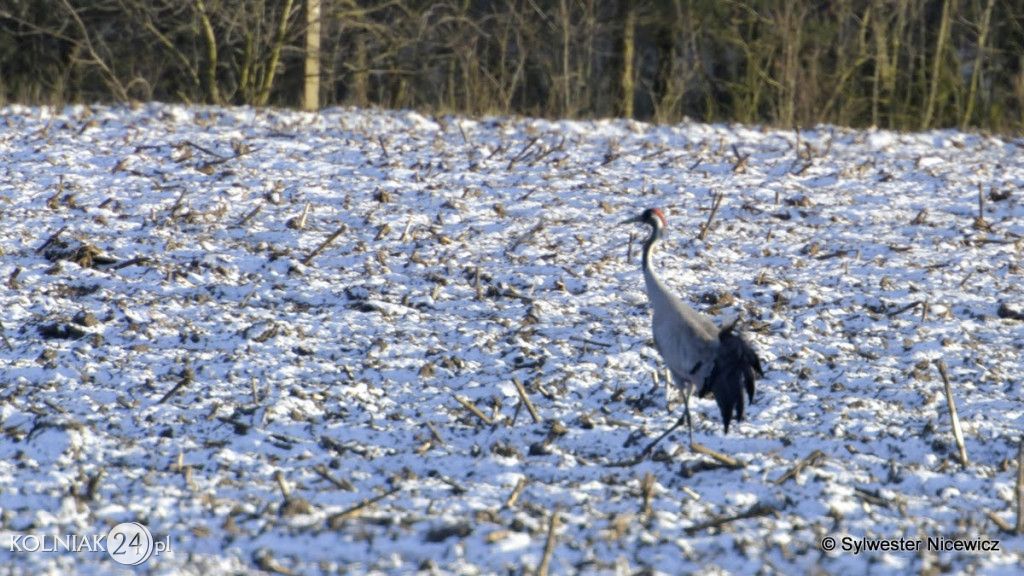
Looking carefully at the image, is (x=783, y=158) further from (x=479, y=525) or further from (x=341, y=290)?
(x=479, y=525)

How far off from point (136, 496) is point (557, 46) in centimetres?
1374

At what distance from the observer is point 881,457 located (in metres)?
5.10

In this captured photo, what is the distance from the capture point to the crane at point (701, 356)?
16.5 ft

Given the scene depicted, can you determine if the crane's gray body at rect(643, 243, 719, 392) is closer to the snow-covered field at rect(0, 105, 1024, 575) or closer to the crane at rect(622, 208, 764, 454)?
the crane at rect(622, 208, 764, 454)

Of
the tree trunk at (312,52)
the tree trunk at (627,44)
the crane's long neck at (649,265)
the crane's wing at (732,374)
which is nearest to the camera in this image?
the crane's wing at (732,374)

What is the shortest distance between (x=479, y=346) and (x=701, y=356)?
55.7 inches

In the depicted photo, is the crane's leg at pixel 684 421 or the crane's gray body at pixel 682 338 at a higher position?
the crane's gray body at pixel 682 338

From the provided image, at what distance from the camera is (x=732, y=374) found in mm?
5023

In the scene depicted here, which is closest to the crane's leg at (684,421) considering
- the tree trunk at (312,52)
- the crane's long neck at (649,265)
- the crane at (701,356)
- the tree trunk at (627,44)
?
the crane at (701,356)

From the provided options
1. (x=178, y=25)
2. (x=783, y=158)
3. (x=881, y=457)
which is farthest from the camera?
(x=178, y=25)

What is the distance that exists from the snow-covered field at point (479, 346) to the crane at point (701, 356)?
225mm

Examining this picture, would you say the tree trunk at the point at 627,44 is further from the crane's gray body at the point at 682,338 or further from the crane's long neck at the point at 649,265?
the crane's gray body at the point at 682,338

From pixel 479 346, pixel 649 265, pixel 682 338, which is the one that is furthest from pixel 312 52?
pixel 682 338

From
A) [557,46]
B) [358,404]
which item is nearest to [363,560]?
[358,404]
